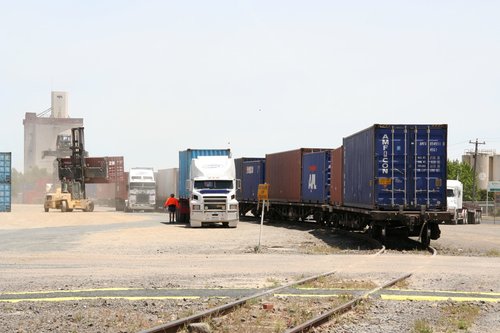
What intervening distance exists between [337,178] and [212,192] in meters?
6.85

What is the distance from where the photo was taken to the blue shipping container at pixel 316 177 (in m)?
37.1

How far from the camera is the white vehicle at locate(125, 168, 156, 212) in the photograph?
68250 mm

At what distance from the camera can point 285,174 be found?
148 ft

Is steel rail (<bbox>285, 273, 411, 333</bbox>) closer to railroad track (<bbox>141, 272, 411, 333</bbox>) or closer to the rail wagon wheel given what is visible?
railroad track (<bbox>141, 272, 411, 333</bbox>)

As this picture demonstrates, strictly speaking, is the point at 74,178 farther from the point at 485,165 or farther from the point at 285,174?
the point at 485,165

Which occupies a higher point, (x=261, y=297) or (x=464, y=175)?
(x=464, y=175)

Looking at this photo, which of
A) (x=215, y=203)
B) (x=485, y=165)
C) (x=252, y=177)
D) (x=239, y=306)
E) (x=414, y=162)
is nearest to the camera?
(x=239, y=306)

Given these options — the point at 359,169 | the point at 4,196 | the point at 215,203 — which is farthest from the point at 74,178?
the point at 359,169

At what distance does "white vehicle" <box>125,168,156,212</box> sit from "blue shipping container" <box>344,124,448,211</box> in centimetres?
4467

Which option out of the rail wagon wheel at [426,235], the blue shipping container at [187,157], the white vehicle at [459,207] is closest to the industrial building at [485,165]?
the white vehicle at [459,207]

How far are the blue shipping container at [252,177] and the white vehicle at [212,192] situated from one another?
1096cm

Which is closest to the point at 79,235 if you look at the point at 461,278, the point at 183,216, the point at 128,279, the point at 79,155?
the point at 183,216

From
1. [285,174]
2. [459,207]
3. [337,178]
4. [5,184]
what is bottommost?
[459,207]

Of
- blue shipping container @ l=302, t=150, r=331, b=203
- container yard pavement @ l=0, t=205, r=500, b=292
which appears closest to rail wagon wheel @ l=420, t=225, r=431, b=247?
container yard pavement @ l=0, t=205, r=500, b=292
